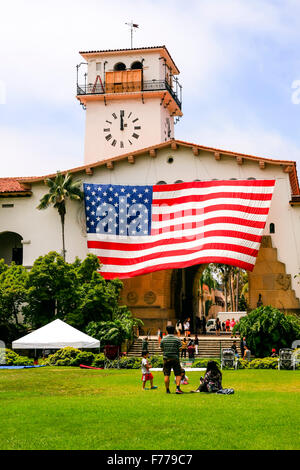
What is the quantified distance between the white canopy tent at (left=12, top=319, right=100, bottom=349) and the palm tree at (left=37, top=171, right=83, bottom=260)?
18.8m

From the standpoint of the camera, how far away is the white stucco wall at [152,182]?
4422 centimetres

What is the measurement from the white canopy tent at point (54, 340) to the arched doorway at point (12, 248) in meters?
23.0

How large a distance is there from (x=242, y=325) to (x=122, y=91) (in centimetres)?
3210

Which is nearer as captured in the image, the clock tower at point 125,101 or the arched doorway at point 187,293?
the arched doorway at point 187,293

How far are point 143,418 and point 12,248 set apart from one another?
40.4m

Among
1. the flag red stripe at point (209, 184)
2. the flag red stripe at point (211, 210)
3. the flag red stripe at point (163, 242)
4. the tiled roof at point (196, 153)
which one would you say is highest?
the tiled roof at point (196, 153)

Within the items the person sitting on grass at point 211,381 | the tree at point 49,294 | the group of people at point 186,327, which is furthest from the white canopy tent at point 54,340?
the group of people at point 186,327

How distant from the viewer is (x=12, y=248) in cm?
5134

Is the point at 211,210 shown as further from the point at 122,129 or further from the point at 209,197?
the point at 122,129

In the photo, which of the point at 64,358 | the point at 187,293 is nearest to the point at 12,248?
the point at 187,293

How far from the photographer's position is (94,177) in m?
48.3

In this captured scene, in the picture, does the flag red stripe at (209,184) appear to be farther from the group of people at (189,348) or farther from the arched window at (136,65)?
the arched window at (136,65)

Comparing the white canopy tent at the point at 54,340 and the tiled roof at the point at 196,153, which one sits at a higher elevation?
the tiled roof at the point at 196,153


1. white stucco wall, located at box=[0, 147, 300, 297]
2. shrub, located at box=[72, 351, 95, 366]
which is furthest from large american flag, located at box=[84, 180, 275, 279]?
shrub, located at box=[72, 351, 95, 366]
